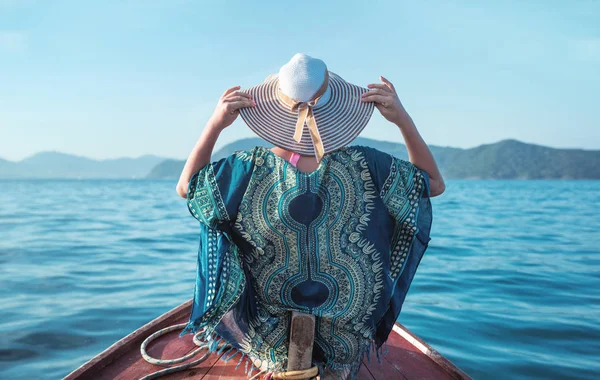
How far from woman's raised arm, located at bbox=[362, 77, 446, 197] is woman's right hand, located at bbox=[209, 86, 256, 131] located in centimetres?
43

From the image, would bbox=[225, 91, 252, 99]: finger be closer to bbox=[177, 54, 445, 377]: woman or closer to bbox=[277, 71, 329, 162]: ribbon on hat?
bbox=[177, 54, 445, 377]: woman

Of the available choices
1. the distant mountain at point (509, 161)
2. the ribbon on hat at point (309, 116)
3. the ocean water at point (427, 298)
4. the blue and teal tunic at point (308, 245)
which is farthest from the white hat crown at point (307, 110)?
the distant mountain at point (509, 161)

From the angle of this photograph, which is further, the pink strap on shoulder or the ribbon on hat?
the pink strap on shoulder

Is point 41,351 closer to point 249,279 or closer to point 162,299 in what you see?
point 162,299

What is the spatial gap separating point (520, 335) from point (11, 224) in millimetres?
13691

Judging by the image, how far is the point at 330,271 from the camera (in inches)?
75.5

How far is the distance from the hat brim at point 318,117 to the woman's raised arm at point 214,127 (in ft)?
0.12

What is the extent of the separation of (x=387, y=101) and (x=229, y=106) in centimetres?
58

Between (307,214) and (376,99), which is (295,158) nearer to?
(307,214)

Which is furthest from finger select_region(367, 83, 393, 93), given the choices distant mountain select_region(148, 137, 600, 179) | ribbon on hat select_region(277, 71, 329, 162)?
distant mountain select_region(148, 137, 600, 179)

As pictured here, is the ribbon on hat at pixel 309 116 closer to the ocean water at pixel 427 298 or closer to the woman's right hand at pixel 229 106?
the woman's right hand at pixel 229 106

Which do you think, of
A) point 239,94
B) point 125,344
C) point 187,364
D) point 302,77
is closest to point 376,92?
point 302,77

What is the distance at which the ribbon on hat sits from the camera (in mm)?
1736

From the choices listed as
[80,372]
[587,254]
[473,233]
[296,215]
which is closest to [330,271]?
[296,215]
